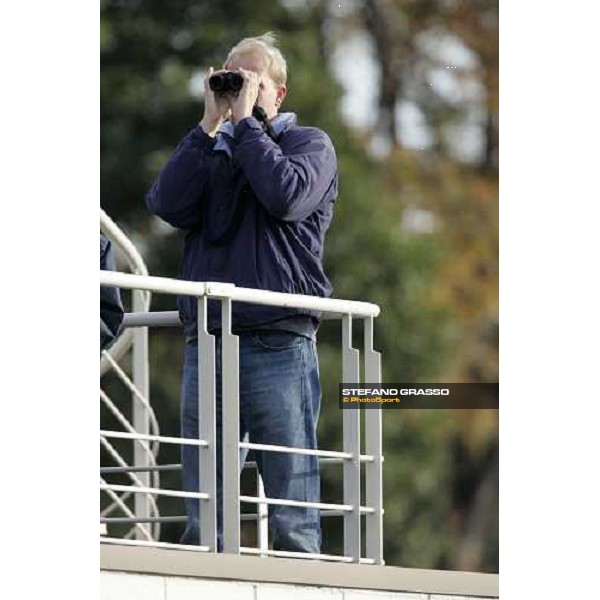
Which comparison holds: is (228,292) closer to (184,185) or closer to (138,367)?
(184,185)

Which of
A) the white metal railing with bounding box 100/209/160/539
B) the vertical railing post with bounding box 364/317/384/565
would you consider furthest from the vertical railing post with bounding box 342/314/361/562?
the white metal railing with bounding box 100/209/160/539

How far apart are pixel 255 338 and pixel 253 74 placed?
614 millimetres

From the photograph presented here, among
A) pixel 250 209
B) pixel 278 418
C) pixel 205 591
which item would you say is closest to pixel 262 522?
pixel 278 418

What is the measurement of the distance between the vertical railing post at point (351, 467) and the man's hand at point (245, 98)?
522 mm

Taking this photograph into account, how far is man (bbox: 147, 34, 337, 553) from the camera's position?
623 cm

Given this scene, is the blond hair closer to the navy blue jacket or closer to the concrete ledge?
the navy blue jacket

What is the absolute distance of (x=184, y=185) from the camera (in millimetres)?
6348

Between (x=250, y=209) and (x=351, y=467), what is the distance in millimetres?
649

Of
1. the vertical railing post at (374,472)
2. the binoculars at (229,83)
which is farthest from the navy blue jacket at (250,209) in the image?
the vertical railing post at (374,472)
